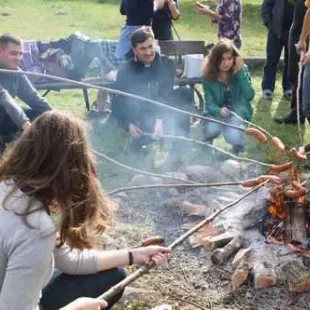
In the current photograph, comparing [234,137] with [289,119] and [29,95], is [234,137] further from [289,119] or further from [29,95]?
[29,95]

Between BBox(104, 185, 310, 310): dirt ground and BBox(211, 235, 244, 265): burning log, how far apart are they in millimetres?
33

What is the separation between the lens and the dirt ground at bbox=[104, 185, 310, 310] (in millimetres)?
3324

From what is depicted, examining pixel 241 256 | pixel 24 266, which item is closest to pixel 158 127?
pixel 241 256

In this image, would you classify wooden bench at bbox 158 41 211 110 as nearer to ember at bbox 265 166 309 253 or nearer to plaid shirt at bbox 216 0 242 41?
plaid shirt at bbox 216 0 242 41

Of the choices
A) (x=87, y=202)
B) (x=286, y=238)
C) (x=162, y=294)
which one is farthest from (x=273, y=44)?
(x=87, y=202)

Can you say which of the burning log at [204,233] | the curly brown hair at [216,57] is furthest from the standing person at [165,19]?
the burning log at [204,233]

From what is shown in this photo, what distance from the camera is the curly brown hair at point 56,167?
2.15m

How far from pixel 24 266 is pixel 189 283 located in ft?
5.24

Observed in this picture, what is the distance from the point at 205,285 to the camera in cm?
349

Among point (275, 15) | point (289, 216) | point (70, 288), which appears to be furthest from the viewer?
point (275, 15)

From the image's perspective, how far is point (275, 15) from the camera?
6816mm

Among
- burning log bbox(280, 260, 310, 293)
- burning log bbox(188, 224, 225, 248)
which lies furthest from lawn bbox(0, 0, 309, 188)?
burning log bbox(280, 260, 310, 293)

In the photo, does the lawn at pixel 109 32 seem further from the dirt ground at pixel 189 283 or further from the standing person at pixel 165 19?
the standing person at pixel 165 19

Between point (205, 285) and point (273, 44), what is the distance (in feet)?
13.8
